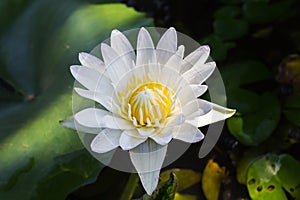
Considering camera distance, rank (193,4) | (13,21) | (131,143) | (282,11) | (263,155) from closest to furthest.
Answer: (131,143), (263,155), (13,21), (282,11), (193,4)

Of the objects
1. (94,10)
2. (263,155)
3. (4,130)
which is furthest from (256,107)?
(4,130)

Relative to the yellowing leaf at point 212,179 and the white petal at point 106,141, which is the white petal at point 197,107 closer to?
the white petal at point 106,141

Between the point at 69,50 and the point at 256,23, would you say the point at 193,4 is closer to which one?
the point at 256,23

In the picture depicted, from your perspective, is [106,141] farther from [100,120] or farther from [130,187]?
[130,187]

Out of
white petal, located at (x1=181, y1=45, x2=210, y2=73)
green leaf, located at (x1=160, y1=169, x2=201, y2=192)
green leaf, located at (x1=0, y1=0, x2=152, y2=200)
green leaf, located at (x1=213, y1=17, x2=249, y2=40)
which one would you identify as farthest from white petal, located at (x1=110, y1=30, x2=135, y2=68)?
green leaf, located at (x1=213, y1=17, x2=249, y2=40)

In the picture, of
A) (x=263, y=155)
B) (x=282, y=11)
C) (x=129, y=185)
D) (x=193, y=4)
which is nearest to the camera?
(x=129, y=185)

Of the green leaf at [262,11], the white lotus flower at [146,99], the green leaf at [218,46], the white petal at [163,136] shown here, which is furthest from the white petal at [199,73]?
the green leaf at [262,11]

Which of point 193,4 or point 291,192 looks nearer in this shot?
point 291,192
